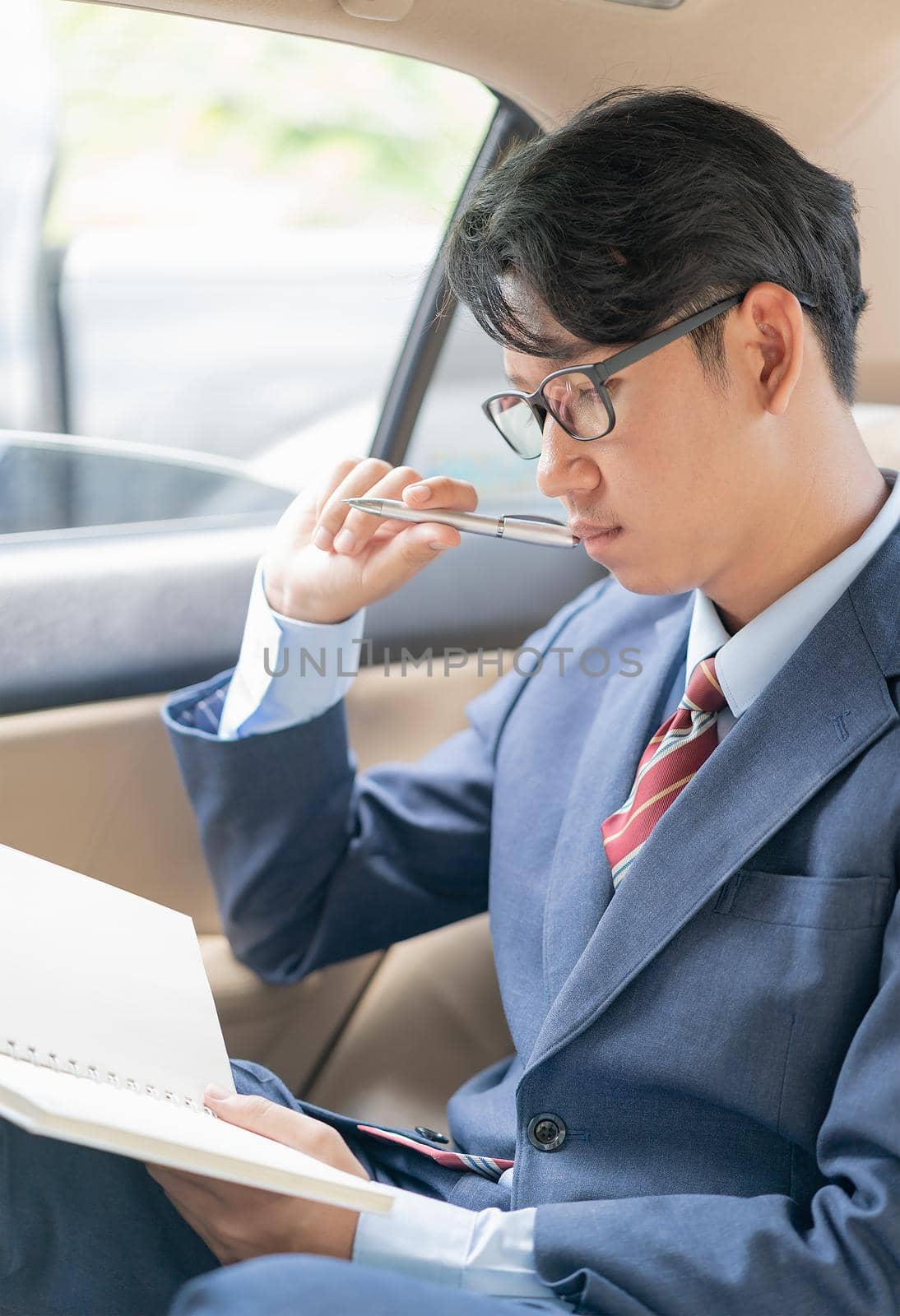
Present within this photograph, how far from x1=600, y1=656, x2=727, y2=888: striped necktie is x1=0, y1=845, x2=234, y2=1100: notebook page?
1.42ft

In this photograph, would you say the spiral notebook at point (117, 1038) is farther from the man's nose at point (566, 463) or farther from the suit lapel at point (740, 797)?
the man's nose at point (566, 463)

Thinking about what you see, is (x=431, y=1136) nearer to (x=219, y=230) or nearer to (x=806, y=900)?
(x=806, y=900)

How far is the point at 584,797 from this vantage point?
1.37 meters

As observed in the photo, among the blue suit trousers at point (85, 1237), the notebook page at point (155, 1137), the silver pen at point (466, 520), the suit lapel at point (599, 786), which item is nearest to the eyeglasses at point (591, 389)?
the silver pen at point (466, 520)

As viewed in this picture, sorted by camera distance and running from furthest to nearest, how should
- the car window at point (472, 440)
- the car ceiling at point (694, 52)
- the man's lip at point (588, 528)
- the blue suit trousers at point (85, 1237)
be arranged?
the car window at point (472, 440) → the car ceiling at point (694, 52) → the man's lip at point (588, 528) → the blue suit trousers at point (85, 1237)

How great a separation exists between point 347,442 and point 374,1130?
124 centimetres

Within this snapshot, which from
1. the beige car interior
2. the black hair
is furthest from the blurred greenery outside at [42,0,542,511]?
the black hair

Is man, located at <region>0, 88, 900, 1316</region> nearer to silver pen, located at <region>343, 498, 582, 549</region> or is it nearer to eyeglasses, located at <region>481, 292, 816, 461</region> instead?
eyeglasses, located at <region>481, 292, 816, 461</region>

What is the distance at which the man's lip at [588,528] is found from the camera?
1229 mm

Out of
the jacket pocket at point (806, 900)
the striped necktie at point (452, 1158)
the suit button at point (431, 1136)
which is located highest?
the jacket pocket at point (806, 900)

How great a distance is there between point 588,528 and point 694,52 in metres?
0.64

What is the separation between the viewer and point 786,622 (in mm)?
1209

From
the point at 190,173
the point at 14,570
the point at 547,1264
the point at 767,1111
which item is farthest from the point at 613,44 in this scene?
the point at 547,1264

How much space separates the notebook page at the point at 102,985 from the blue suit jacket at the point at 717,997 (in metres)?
0.31
